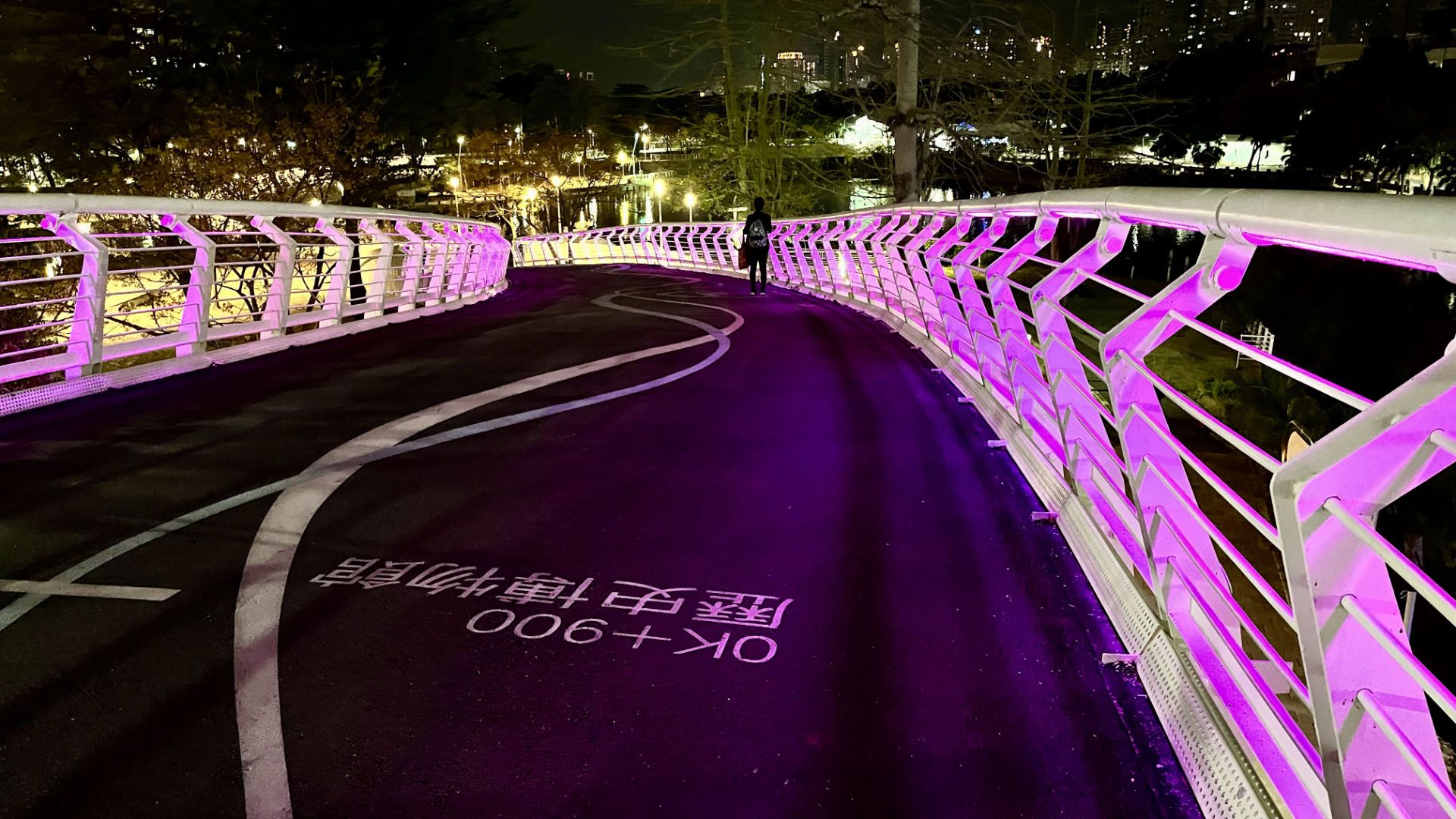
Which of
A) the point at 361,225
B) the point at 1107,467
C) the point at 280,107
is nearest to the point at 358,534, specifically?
the point at 1107,467

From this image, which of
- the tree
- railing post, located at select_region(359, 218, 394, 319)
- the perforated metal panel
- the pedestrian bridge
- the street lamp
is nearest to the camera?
the pedestrian bridge

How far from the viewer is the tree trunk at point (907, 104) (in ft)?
49.8

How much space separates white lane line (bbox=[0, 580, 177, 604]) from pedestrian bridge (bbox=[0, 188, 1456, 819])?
0.08 feet

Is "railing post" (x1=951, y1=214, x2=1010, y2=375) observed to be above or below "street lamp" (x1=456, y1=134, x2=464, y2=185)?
below

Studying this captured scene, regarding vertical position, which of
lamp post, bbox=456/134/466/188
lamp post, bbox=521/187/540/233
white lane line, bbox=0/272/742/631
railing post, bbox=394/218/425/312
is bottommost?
white lane line, bbox=0/272/742/631

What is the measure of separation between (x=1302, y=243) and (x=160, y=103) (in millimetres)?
30117

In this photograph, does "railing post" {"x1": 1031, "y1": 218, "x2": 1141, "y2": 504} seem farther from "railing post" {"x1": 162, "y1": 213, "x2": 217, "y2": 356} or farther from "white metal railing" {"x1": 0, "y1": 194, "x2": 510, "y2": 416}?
"railing post" {"x1": 162, "y1": 213, "x2": 217, "y2": 356}

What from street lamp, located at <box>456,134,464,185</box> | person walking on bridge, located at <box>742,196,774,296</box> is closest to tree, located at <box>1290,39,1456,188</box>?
person walking on bridge, located at <box>742,196,774,296</box>

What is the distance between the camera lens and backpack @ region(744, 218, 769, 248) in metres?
17.7

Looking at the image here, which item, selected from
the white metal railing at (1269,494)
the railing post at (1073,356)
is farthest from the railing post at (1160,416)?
the railing post at (1073,356)

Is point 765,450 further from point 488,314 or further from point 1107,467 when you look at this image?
point 488,314

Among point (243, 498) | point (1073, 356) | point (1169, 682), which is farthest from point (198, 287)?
point (1169, 682)

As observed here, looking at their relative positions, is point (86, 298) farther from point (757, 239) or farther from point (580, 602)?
point (757, 239)

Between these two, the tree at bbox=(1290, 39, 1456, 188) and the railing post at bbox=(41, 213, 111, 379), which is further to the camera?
the tree at bbox=(1290, 39, 1456, 188)
